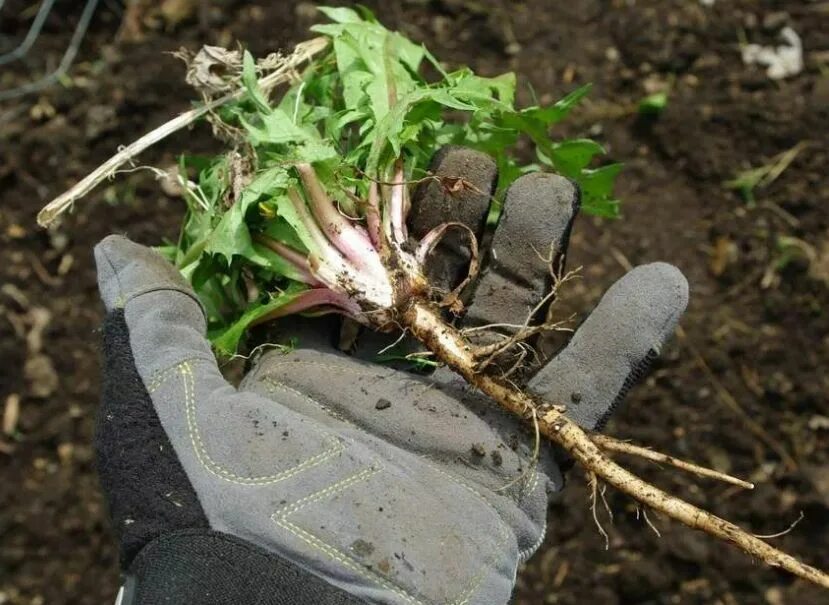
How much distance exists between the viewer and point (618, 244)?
10.6 ft

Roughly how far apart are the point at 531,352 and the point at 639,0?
193 cm

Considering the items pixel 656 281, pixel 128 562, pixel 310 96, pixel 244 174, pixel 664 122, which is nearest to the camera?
pixel 128 562

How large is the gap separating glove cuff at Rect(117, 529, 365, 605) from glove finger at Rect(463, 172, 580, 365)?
2.48ft

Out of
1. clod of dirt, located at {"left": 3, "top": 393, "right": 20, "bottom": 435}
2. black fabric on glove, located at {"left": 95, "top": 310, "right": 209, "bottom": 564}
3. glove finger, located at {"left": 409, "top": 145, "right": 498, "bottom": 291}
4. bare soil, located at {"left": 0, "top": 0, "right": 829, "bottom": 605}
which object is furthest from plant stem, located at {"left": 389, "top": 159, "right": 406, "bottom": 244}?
clod of dirt, located at {"left": 3, "top": 393, "right": 20, "bottom": 435}

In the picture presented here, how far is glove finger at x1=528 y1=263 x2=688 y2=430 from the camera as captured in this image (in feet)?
6.84

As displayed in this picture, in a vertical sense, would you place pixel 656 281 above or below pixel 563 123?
above

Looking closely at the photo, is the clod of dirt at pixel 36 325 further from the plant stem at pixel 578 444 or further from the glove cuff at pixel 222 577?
the plant stem at pixel 578 444

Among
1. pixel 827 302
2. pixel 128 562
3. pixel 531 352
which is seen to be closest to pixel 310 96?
pixel 531 352

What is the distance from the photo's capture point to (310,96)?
2.51 meters

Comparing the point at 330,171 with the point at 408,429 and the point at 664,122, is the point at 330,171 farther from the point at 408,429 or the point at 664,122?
the point at 664,122

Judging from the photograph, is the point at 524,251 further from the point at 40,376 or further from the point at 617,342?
the point at 40,376

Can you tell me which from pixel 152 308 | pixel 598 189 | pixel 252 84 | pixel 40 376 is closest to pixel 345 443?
pixel 152 308

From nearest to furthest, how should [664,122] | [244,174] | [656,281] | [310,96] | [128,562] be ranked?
1. [128,562]
2. [656,281]
3. [244,174]
4. [310,96]
5. [664,122]

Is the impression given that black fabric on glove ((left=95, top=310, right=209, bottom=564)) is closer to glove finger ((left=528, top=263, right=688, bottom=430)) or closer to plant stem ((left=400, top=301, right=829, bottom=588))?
plant stem ((left=400, top=301, right=829, bottom=588))
